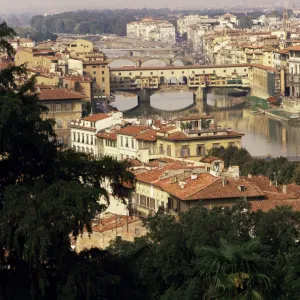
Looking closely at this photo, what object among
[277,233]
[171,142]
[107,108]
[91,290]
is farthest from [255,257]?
[107,108]

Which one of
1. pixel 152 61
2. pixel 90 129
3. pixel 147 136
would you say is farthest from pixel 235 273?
pixel 152 61

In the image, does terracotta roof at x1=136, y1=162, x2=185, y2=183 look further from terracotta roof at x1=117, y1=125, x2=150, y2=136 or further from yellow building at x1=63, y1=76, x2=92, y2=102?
yellow building at x1=63, y1=76, x2=92, y2=102

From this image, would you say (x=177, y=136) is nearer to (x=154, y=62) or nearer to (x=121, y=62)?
(x=121, y=62)

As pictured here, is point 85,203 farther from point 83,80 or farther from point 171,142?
point 83,80

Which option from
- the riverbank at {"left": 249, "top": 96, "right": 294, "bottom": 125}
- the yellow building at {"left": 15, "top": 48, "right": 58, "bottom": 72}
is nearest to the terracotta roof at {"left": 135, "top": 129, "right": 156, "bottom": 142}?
the riverbank at {"left": 249, "top": 96, "right": 294, "bottom": 125}

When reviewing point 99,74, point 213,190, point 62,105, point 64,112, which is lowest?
point 99,74

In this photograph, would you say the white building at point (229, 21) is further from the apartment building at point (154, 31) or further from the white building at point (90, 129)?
the white building at point (90, 129)

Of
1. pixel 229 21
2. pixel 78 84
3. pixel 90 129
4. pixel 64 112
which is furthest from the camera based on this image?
pixel 229 21
